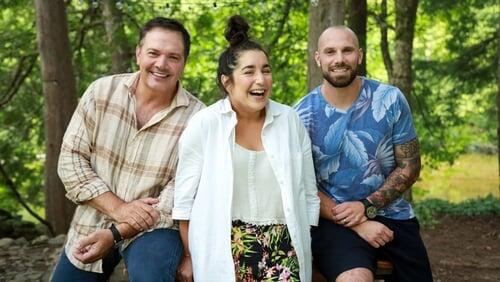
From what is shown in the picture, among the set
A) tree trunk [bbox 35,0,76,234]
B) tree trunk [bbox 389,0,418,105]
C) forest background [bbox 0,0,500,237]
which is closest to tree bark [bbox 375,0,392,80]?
forest background [bbox 0,0,500,237]

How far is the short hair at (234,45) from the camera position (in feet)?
10.9

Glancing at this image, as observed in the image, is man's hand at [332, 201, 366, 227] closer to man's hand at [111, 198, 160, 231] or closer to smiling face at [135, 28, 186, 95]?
man's hand at [111, 198, 160, 231]

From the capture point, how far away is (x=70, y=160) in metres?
3.43

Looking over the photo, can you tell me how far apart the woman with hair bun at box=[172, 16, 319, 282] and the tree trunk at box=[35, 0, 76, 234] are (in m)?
4.76

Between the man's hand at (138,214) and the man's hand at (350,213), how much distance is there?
1.04 metres

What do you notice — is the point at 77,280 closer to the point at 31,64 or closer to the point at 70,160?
the point at 70,160

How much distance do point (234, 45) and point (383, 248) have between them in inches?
56.8

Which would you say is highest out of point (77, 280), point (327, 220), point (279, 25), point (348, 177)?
point (279, 25)

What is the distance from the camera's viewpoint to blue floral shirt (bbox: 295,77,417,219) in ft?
12.3

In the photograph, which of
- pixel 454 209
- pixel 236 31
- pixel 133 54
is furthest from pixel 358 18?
pixel 236 31

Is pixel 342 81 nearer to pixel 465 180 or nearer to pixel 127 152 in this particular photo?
pixel 127 152

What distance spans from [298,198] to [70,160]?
3.98 feet

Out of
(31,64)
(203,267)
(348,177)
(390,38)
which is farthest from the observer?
(390,38)

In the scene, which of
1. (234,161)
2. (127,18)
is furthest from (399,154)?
(127,18)
